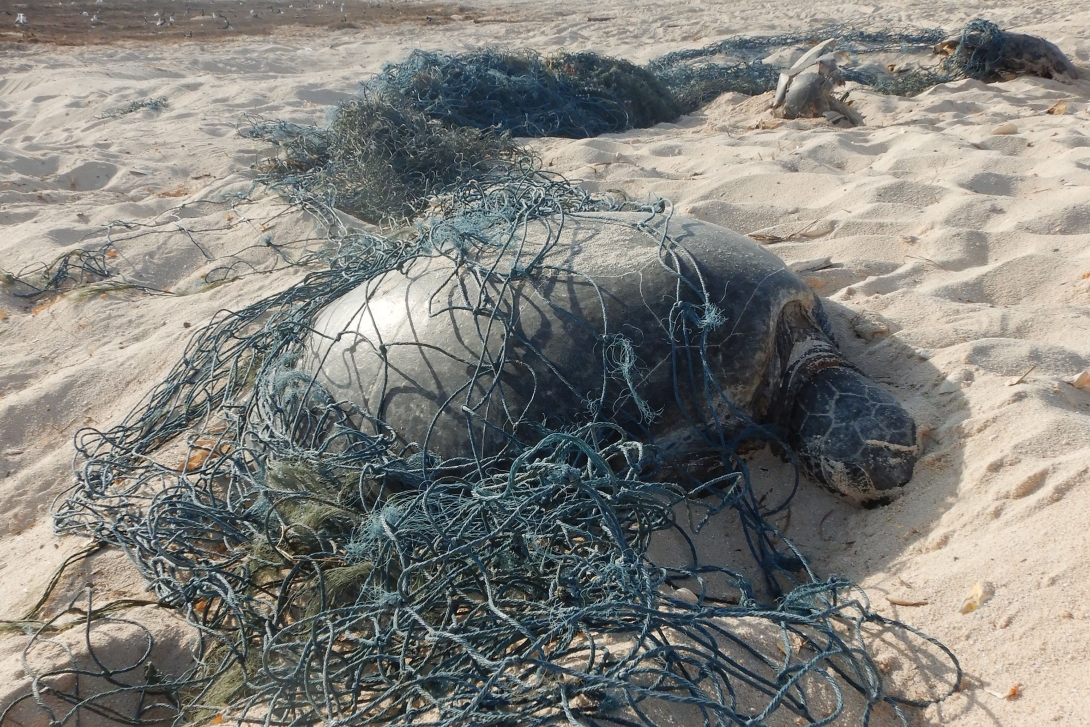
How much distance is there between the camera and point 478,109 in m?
5.10

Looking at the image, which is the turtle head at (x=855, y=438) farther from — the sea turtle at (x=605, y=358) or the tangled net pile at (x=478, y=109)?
the tangled net pile at (x=478, y=109)

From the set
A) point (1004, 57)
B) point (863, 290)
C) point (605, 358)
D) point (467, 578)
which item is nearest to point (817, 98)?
point (1004, 57)

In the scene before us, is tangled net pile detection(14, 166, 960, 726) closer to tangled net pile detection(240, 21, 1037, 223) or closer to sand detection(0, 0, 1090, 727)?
sand detection(0, 0, 1090, 727)

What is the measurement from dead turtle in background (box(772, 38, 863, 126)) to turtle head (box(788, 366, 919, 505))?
3415 millimetres

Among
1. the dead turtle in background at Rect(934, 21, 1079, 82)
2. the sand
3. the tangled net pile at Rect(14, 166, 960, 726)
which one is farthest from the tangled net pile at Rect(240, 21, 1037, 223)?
the tangled net pile at Rect(14, 166, 960, 726)

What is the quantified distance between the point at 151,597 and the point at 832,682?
1.57 m

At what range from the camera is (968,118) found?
464 centimetres

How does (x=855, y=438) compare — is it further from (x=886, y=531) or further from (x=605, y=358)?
(x=605, y=358)

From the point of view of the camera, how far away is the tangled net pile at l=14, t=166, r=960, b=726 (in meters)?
1.46

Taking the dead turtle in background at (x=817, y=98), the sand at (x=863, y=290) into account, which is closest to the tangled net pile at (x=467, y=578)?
the sand at (x=863, y=290)

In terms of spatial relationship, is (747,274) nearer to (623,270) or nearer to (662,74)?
(623,270)

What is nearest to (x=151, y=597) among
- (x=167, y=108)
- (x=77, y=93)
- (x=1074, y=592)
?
(x=1074, y=592)

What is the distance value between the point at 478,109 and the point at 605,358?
11.7ft

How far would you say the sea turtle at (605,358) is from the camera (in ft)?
6.59
